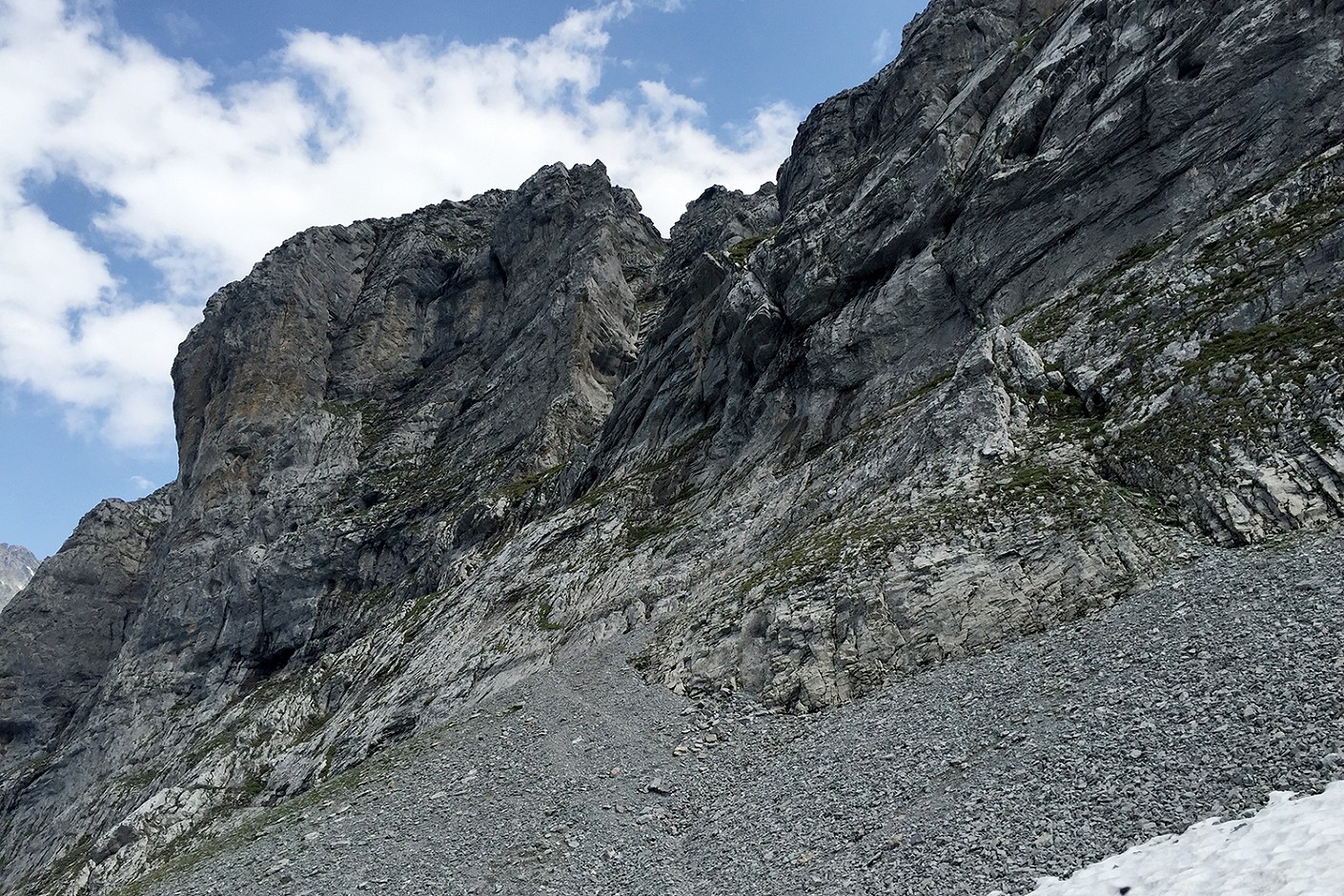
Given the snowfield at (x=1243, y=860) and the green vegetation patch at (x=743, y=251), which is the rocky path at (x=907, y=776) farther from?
the green vegetation patch at (x=743, y=251)

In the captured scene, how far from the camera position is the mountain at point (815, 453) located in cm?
2467

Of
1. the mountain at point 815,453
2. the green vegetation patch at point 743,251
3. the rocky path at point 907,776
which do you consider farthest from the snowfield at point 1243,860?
the green vegetation patch at point 743,251

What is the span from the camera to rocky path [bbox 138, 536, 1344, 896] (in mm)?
13258

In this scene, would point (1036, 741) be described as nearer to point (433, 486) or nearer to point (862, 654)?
point (862, 654)

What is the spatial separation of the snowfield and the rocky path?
1.95ft

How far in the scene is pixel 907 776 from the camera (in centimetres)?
1736

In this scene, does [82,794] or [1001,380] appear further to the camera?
[82,794]

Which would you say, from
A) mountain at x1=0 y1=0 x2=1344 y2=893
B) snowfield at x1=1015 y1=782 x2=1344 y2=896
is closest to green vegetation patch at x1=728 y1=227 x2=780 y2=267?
mountain at x1=0 y1=0 x2=1344 y2=893

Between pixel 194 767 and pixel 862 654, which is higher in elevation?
pixel 194 767

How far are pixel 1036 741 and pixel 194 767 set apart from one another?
176ft

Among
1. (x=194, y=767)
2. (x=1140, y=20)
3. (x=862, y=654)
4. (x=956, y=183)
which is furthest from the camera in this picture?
(x=194, y=767)

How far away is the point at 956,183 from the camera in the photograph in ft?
155

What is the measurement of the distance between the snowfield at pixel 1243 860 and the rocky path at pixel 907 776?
0.59 m

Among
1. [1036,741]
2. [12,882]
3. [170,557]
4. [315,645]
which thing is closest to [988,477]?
[1036,741]
